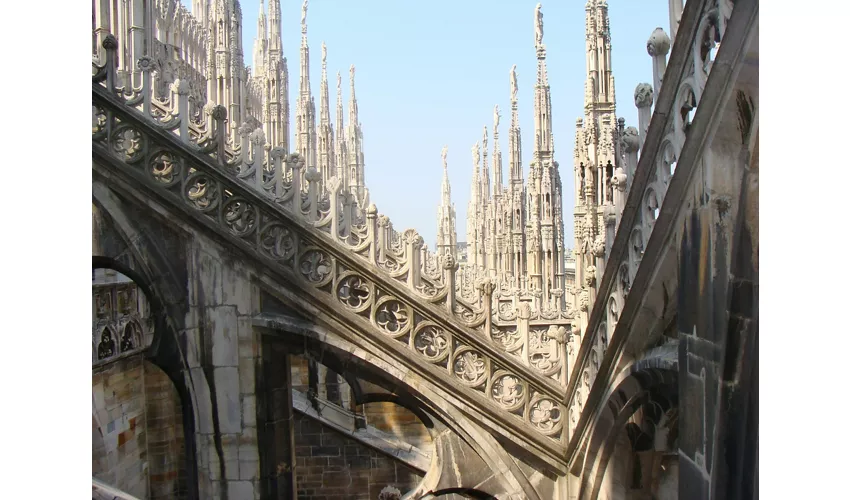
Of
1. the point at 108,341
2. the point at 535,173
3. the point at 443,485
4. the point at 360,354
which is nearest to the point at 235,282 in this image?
the point at 360,354

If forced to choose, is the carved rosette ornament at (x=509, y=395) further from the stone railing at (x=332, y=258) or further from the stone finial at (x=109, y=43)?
the stone finial at (x=109, y=43)

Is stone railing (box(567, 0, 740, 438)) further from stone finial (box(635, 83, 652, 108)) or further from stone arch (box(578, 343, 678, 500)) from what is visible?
stone arch (box(578, 343, 678, 500))

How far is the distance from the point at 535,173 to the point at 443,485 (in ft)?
67.5

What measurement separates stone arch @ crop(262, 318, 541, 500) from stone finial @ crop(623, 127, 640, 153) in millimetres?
2662

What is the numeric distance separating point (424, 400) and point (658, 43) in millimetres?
3504

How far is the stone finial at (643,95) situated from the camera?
4974 millimetres

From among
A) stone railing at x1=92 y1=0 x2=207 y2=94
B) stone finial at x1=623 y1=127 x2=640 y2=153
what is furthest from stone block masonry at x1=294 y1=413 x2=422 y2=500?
stone finial at x1=623 y1=127 x2=640 y2=153

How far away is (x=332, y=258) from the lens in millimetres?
6918

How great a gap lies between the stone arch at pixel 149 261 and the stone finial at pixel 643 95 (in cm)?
407

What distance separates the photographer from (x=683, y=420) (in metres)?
4.47

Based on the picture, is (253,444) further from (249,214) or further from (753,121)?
(753,121)

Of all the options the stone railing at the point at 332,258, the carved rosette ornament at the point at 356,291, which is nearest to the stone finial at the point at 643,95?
the stone railing at the point at 332,258

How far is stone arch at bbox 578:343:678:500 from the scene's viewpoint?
5.16m

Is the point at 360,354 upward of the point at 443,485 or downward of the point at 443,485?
upward
